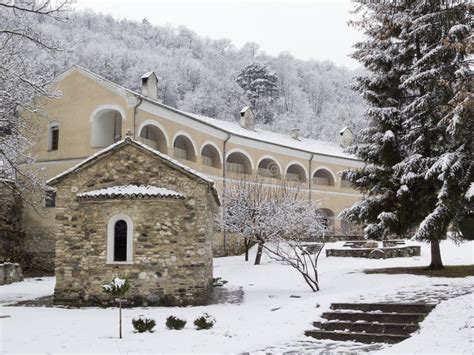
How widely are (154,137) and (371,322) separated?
18310mm

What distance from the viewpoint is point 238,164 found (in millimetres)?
31578

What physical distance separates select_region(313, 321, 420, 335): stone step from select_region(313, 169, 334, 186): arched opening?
1031 inches

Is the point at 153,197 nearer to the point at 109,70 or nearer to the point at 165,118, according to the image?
the point at 165,118

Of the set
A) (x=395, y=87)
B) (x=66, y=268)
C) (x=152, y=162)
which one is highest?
(x=395, y=87)

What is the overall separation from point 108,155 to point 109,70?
35.7 m

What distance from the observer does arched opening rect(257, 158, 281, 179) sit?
32500mm

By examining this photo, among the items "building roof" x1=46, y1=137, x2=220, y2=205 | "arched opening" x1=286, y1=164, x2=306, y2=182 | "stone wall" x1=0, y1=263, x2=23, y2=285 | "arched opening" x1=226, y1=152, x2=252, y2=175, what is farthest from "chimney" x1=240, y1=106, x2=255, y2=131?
"building roof" x1=46, y1=137, x2=220, y2=205

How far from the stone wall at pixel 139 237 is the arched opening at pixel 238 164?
1645 centimetres

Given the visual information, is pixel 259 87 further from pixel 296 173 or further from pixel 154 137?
pixel 154 137

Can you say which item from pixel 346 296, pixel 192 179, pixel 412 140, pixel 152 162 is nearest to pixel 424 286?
pixel 346 296

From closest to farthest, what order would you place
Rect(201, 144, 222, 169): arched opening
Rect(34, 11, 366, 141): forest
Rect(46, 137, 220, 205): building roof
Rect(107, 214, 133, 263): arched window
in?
Rect(107, 214, 133, 263): arched window < Rect(46, 137, 220, 205): building roof < Rect(201, 144, 222, 169): arched opening < Rect(34, 11, 366, 141): forest

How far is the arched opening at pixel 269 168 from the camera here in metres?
32.5

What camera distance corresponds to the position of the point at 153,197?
13383mm

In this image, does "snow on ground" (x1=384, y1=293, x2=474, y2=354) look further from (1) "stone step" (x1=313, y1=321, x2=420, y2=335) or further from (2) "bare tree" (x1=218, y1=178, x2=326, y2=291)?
(2) "bare tree" (x1=218, y1=178, x2=326, y2=291)
